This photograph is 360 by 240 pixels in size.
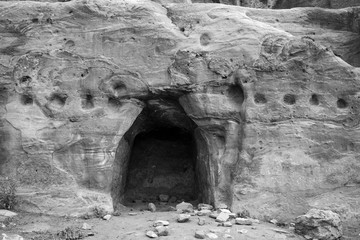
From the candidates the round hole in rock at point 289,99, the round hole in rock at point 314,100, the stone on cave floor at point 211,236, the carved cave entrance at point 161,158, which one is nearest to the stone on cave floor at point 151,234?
the stone on cave floor at point 211,236

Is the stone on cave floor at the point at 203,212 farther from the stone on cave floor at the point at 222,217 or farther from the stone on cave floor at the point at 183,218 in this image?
the stone on cave floor at the point at 183,218

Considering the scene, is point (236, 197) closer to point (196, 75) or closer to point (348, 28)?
point (196, 75)

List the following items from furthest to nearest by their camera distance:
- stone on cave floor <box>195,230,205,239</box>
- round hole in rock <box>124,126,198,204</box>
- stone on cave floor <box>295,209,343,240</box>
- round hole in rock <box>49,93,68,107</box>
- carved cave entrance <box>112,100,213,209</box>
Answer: round hole in rock <box>124,126,198,204</box> → carved cave entrance <box>112,100,213,209</box> → round hole in rock <box>49,93,68,107</box> → stone on cave floor <box>295,209,343,240</box> → stone on cave floor <box>195,230,205,239</box>

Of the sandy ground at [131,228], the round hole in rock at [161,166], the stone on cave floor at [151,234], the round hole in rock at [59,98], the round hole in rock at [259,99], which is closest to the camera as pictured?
the stone on cave floor at [151,234]

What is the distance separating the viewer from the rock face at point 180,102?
7.60 metres

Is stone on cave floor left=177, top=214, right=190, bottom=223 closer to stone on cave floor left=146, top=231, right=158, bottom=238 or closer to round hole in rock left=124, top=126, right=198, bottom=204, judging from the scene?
stone on cave floor left=146, top=231, right=158, bottom=238

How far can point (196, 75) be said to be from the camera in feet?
26.6

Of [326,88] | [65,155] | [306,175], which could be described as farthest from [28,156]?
[326,88]

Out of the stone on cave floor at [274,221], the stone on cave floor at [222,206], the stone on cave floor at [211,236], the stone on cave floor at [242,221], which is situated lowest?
the stone on cave floor at [274,221]

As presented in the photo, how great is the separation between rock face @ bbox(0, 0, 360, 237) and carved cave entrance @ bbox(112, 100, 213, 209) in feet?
0.30

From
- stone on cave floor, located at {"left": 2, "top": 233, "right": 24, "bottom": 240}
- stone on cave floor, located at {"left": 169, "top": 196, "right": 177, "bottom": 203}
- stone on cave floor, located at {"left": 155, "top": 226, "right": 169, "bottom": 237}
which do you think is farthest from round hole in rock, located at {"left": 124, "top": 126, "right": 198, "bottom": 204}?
stone on cave floor, located at {"left": 2, "top": 233, "right": 24, "bottom": 240}

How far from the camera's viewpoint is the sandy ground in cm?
610

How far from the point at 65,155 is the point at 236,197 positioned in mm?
3195

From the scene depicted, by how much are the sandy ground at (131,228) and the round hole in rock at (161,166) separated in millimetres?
2330
